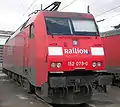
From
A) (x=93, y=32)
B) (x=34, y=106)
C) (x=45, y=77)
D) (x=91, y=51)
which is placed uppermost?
(x=93, y=32)

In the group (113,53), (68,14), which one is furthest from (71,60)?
(113,53)

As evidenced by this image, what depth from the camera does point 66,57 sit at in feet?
32.0

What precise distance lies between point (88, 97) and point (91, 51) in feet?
5.22

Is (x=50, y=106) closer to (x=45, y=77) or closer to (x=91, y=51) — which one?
(x=45, y=77)

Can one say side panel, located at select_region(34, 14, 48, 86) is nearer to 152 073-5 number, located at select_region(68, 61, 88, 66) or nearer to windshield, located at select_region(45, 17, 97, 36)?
windshield, located at select_region(45, 17, 97, 36)

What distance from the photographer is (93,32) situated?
10703mm

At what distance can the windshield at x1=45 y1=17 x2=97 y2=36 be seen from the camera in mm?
10300

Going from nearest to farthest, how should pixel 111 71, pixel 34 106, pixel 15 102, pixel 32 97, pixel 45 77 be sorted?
pixel 45 77
pixel 34 106
pixel 15 102
pixel 32 97
pixel 111 71

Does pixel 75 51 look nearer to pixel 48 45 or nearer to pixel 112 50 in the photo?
pixel 48 45

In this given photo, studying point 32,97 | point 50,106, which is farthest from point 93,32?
Result: point 32,97

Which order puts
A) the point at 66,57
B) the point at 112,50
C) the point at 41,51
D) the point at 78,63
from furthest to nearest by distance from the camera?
the point at 112,50 < the point at 41,51 < the point at 78,63 < the point at 66,57

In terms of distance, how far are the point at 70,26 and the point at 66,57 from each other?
1.40 metres

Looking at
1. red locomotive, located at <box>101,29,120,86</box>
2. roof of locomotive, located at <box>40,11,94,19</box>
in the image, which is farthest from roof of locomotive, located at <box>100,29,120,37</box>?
Answer: roof of locomotive, located at <box>40,11,94,19</box>

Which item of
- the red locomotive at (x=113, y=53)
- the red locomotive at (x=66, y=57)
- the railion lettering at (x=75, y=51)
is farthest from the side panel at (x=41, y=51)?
the red locomotive at (x=113, y=53)
